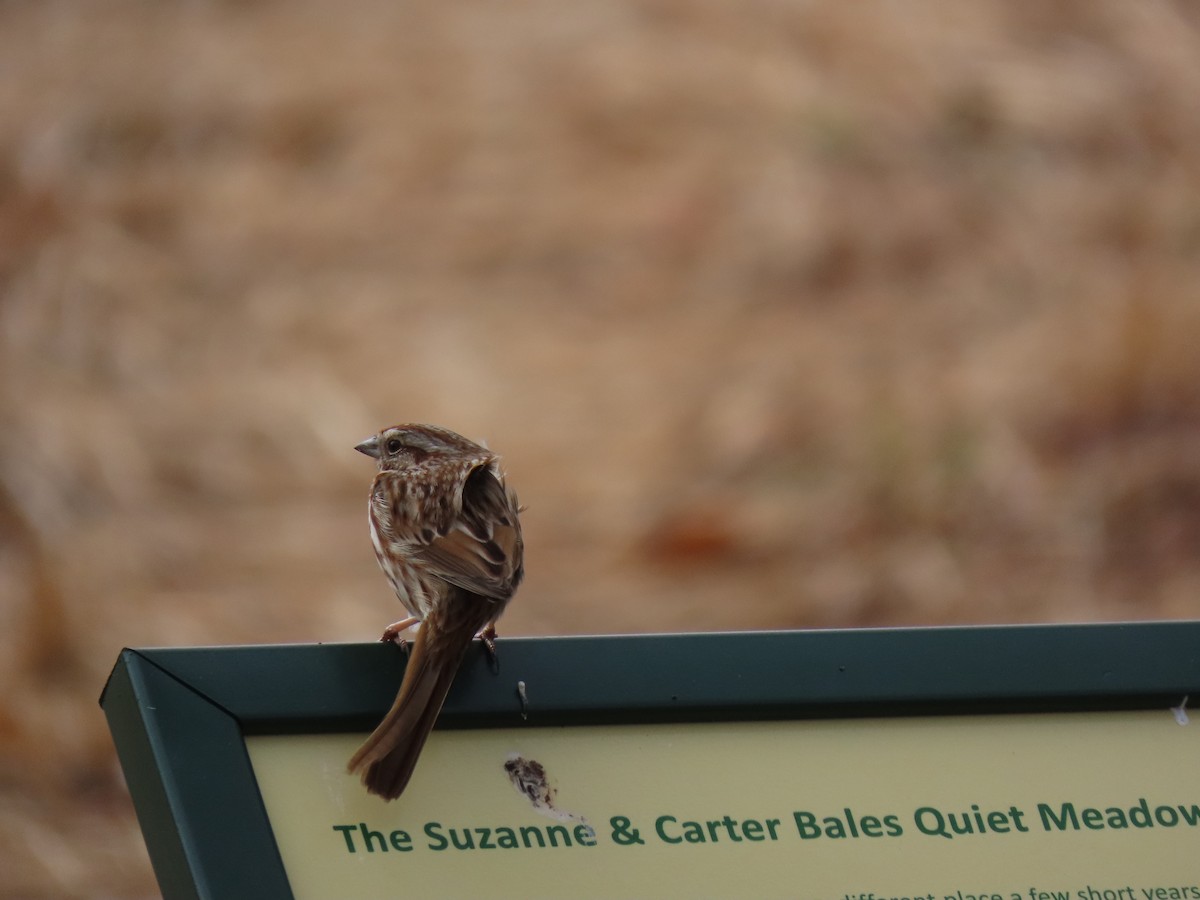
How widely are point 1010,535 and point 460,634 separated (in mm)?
3807

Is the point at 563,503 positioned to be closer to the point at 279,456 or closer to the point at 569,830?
the point at 279,456

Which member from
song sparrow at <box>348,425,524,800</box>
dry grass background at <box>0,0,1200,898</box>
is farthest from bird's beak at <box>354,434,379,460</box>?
dry grass background at <box>0,0,1200,898</box>

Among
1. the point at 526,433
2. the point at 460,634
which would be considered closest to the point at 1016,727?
the point at 460,634

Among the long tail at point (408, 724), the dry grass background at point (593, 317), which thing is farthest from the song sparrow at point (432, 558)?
the dry grass background at point (593, 317)

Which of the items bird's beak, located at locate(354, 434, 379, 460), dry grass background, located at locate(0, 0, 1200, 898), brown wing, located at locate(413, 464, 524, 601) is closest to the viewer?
Answer: brown wing, located at locate(413, 464, 524, 601)

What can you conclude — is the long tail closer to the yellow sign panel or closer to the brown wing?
the yellow sign panel

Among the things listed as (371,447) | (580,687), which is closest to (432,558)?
(580,687)

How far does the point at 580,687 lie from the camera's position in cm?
205

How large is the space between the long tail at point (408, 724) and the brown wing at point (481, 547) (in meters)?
0.38

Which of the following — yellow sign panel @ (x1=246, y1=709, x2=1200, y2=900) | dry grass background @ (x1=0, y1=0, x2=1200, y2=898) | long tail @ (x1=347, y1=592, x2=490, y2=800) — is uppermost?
dry grass background @ (x1=0, y1=0, x2=1200, y2=898)

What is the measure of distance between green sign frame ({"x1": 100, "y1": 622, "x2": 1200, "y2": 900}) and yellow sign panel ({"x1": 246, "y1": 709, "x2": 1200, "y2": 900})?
0.03 meters

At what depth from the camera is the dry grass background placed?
219 inches

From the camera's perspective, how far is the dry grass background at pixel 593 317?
5551mm

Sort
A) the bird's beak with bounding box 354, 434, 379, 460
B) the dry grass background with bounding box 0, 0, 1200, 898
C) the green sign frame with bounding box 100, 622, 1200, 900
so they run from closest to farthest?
the green sign frame with bounding box 100, 622, 1200, 900 → the bird's beak with bounding box 354, 434, 379, 460 → the dry grass background with bounding box 0, 0, 1200, 898
